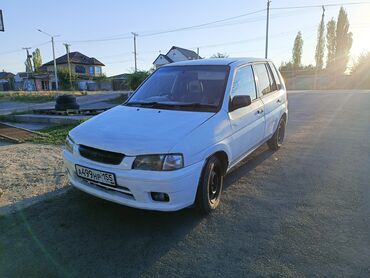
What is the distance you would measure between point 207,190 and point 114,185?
104 centimetres

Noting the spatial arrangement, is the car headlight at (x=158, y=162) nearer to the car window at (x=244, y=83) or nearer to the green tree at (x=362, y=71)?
the car window at (x=244, y=83)

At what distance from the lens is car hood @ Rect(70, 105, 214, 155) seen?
10.7 feet

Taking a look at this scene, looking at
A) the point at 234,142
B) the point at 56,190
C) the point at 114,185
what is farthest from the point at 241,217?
the point at 56,190

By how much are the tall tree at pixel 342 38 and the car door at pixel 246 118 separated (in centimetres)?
5740

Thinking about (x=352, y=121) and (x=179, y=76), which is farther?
(x=352, y=121)

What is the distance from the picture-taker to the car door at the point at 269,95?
546 centimetres

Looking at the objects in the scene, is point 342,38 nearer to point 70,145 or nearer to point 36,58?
point 70,145

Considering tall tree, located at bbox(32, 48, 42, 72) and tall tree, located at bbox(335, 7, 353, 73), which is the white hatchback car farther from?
tall tree, located at bbox(32, 48, 42, 72)

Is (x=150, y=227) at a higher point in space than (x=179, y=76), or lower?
lower

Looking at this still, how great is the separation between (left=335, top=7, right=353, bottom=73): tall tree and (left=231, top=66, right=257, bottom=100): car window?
57383 mm

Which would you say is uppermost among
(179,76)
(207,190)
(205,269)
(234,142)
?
(179,76)

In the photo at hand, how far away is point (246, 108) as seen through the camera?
463 centimetres

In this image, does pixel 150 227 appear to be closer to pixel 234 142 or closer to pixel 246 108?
pixel 234 142

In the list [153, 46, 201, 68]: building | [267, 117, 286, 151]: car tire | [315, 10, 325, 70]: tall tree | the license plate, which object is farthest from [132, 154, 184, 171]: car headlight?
[153, 46, 201, 68]: building
